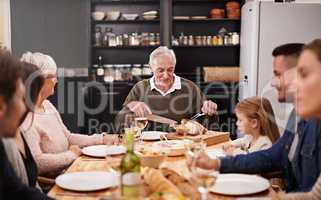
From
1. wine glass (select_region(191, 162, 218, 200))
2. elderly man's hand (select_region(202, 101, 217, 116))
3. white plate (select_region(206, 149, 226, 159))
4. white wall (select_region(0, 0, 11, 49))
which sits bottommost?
white plate (select_region(206, 149, 226, 159))

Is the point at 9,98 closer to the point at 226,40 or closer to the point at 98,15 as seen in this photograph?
the point at 98,15

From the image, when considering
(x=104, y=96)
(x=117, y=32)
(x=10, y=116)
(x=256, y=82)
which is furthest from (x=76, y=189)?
(x=117, y=32)

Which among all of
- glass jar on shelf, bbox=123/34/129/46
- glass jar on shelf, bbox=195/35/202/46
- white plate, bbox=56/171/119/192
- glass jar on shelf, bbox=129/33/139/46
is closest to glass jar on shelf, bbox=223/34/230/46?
glass jar on shelf, bbox=195/35/202/46

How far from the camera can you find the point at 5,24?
5.49 meters

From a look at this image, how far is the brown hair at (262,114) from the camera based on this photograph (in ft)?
8.02

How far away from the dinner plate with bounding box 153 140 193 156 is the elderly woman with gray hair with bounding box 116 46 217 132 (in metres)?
0.98

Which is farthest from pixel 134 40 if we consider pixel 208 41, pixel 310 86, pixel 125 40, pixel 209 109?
pixel 310 86

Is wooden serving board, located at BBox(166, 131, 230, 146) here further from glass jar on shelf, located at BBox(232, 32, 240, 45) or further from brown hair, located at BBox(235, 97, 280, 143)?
glass jar on shelf, located at BBox(232, 32, 240, 45)

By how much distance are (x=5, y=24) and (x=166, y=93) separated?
296cm

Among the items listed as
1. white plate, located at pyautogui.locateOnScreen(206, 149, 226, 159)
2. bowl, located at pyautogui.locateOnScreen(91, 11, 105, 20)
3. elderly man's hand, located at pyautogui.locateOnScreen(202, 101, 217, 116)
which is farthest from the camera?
bowl, located at pyautogui.locateOnScreen(91, 11, 105, 20)

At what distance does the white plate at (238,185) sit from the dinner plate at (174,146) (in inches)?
19.7

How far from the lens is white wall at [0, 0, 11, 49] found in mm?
5441

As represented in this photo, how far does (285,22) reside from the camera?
4.47m

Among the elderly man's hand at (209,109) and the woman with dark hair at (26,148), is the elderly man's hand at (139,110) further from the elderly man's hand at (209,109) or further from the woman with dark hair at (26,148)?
the woman with dark hair at (26,148)
